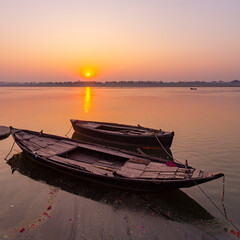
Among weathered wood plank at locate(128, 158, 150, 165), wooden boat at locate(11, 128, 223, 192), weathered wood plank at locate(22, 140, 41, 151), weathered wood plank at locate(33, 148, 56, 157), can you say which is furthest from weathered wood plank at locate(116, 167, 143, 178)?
weathered wood plank at locate(22, 140, 41, 151)

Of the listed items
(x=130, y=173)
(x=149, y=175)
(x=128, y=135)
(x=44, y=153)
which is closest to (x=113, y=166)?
(x=130, y=173)

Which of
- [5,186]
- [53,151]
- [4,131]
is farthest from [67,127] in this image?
[5,186]

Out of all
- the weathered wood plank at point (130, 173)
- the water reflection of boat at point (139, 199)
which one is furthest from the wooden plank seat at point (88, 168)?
the water reflection of boat at point (139, 199)

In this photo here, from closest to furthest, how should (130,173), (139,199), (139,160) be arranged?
(139,199)
(130,173)
(139,160)

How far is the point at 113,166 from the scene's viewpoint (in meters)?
12.3

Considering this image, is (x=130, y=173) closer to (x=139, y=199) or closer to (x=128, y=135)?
(x=139, y=199)

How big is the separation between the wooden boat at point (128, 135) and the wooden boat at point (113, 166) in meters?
4.62

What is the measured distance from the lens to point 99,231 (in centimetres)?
776

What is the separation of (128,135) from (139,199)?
864 centimetres

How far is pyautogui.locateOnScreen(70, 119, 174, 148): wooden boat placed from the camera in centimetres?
1727

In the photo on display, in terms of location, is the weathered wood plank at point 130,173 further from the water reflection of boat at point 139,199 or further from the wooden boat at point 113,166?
the water reflection of boat at point 139,199

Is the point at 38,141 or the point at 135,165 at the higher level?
the point at 135,165

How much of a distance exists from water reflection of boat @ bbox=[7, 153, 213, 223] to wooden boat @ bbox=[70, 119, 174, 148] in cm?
619

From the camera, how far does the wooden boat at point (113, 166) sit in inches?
362
